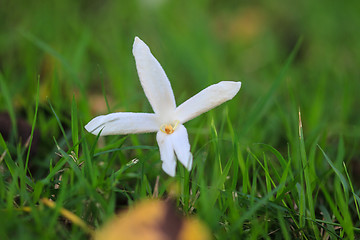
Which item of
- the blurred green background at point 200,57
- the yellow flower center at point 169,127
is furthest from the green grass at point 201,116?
the yellow flower center at point 169,127

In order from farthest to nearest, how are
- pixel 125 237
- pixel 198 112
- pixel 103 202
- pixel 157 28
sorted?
pixel 157 28
pixel 198 112
pixel 103 202
pixel 125 237

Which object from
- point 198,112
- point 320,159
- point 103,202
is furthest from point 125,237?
point 320,159

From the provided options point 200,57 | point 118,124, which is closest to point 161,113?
point 118,124

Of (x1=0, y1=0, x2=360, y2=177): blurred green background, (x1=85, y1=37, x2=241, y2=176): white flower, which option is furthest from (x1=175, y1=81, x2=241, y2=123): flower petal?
(x1=0, y1=0, x2=360, y2=177): blurred green background

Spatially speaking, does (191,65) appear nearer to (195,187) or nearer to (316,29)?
(316,29)

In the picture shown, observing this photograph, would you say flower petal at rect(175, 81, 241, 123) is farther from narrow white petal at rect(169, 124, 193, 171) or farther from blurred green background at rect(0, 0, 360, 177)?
blurred green background at rect(0, 0, 360, 177)

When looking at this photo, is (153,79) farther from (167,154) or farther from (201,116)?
(201,116)
